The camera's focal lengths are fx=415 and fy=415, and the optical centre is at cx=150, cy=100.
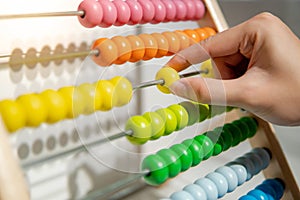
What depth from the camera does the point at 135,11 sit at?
710 mm

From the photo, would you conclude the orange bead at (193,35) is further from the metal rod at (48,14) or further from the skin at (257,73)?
the metal rod at (48,14)

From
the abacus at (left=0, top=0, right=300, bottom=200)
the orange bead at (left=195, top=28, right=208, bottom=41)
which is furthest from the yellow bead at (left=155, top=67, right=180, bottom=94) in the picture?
the orange bead at (left=195, top=28, right=208, bottom=41)

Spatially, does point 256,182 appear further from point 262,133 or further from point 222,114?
point 222,114

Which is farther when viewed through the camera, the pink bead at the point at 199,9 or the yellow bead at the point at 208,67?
the pink bead at the point at 199,9

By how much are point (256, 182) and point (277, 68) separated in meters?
0.38

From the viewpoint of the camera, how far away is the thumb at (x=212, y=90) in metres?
0.59

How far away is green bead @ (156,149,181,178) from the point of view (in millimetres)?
636

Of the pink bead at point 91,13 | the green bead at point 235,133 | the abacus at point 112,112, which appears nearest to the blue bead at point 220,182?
the abacus at point 112,112

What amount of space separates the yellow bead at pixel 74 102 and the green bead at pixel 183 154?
17 centimetres

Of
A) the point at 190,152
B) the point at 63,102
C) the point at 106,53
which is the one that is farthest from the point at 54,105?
the point at 190,152

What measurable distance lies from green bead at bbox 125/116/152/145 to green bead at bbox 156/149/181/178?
4cm

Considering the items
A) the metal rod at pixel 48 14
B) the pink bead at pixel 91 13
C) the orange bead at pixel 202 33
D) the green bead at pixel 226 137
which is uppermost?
the metal rod at pixel 48 14

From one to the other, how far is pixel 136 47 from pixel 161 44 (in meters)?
0.06

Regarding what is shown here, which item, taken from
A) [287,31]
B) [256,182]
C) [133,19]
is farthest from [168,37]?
[256,182]
